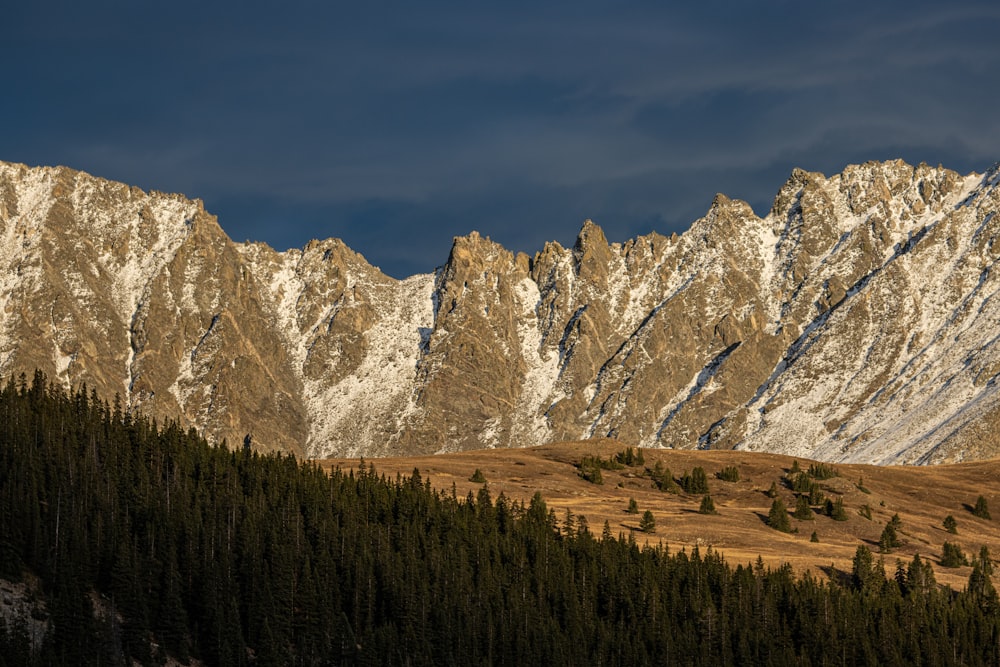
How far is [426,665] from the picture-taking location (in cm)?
11194

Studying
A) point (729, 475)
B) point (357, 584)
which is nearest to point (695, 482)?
point (729, 475)

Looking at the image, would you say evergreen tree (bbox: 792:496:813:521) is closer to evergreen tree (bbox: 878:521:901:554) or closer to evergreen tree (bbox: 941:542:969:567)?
evergreen tree (bbox: 878:521:901:554)

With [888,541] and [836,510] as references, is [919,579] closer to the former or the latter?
[888,541]

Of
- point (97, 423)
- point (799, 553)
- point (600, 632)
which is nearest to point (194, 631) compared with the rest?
point (600, 632)

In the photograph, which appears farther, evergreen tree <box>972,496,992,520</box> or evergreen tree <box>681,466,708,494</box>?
evergreen tree <box>681,466,708,494</box>

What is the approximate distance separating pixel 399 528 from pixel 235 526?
A: 19.5 m

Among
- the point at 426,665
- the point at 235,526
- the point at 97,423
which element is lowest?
the point at 426,665

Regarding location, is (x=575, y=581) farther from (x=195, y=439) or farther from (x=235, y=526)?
(x=195, y=439)

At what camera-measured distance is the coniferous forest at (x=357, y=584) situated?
105681mm

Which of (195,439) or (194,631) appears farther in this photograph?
(195,439)

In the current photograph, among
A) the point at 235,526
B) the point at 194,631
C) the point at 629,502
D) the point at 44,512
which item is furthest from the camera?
the point at 629,502

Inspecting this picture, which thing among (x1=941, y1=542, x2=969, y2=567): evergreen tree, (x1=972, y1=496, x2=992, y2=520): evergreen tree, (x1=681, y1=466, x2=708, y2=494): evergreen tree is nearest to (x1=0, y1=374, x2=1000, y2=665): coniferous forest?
(x1=941, y1=542, x2=969, y2=567): evergreen tree

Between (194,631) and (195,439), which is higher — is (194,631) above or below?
below

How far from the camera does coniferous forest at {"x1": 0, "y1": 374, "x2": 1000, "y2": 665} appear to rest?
106m
